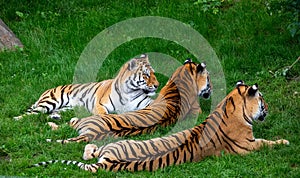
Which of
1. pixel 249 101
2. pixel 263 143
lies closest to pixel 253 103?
pixel 249 101

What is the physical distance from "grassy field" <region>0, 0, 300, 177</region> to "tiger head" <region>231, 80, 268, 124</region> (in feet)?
1.21

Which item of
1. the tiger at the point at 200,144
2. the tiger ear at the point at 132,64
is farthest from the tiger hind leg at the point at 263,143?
the tiger ear at the point at 132,64

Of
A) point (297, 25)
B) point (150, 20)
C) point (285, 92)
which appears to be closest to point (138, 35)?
point (150, 20)

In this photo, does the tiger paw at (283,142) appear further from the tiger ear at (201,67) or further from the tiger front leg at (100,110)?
the tiger front leg at (100,110)

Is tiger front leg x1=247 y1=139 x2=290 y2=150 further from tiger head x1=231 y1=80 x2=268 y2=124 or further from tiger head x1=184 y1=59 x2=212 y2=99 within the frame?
tiger head x1=184 y1=59 x2=212 y2=99

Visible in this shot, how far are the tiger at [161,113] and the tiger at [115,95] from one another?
0.28 meters

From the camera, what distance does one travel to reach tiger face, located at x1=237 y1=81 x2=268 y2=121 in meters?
8.55

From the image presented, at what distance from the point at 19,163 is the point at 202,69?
128 inches

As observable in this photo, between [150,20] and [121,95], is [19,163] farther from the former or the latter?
[150,20]

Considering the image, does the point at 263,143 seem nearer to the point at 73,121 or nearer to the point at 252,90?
the point at 252,90

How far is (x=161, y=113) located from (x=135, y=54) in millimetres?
2470

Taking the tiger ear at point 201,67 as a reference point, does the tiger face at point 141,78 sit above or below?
below

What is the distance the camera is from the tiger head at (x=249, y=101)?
852 centimetres

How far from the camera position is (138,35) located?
39.5ft
